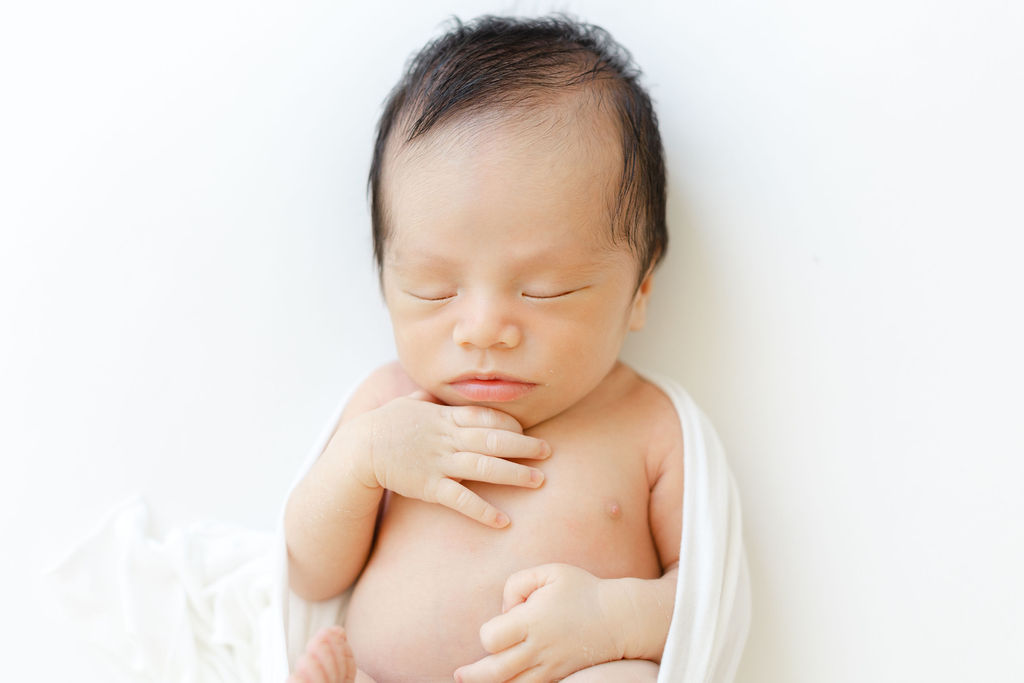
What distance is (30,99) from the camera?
5.46 feet

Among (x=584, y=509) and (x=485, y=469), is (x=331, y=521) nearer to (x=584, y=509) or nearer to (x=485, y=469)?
(x=485, y=469)

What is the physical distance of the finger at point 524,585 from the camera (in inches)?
50.3

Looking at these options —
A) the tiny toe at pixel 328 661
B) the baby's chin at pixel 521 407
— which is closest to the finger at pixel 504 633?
the tiny toe at pixel 328 661

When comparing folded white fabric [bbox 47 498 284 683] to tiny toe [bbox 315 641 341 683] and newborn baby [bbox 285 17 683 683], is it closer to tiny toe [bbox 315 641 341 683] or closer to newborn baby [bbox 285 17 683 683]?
newborn baby [bbox 285 17 683 683]

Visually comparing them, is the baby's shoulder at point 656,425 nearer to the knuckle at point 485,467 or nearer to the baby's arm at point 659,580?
the baby's arm at point 659,580

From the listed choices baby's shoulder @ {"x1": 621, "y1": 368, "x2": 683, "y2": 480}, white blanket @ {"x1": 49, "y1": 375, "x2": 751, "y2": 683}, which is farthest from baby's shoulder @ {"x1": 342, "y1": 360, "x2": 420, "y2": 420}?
baby's shoulder @ {"x1": 621, "y1": 368, "x2": 683, "y2": 480}

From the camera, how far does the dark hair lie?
4.33ft

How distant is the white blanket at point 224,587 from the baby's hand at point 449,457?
0.20 metres

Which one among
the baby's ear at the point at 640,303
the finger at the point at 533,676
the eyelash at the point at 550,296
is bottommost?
the finger at the point at 533,676

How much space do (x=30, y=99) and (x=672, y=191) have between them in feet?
4.09

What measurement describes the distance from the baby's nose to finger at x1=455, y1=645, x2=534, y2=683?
44 cm

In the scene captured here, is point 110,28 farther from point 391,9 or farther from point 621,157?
point 621,157

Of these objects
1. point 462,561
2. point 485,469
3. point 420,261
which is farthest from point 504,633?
point 420,261

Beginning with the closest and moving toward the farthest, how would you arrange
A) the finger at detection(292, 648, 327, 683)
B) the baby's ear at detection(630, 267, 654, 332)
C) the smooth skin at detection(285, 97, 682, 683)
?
the finger at detection(292, 648, 327, 683)
the smooth skin at detection(285, 97, 682, 683)
the baby's ear at detection(630, 267, 654, 332)
